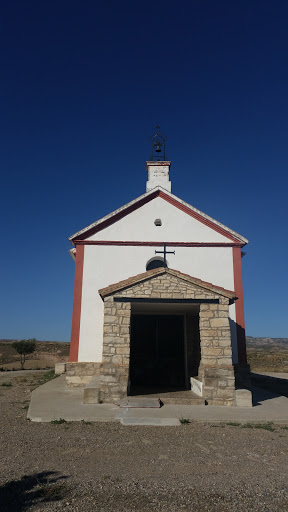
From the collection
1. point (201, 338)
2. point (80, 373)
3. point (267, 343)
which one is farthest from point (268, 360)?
point (267, 343)

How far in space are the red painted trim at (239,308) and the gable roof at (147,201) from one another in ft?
3.18

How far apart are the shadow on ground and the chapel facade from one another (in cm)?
514

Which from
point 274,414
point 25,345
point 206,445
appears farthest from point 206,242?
point 25,345

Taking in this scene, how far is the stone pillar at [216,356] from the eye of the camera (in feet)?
32.1

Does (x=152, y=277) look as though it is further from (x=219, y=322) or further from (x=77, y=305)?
(x=77, y=305)

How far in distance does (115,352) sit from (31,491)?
5744mm

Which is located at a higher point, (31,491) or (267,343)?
(31,491)

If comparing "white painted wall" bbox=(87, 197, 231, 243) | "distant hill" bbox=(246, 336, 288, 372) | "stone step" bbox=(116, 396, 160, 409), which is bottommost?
"distant hill" bbox=(246, 336, 288, 372)

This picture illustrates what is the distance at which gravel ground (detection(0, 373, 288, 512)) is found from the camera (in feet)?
13.1

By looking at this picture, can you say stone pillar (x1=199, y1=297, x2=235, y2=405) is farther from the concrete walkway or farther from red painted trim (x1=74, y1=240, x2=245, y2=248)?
red painted trim (x1=74, y1=240, x2=245, y2=248)

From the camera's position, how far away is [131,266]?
47.1 ft

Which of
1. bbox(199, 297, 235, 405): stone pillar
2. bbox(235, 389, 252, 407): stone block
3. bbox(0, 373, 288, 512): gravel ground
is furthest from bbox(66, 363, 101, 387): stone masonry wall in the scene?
bbox(235, 389, 252, 407): stone block

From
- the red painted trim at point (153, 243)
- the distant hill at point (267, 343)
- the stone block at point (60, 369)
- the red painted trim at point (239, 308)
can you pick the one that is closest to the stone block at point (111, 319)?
the red painted trim at point (153, 243)

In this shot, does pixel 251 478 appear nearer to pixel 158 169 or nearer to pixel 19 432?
pixel 19 432
